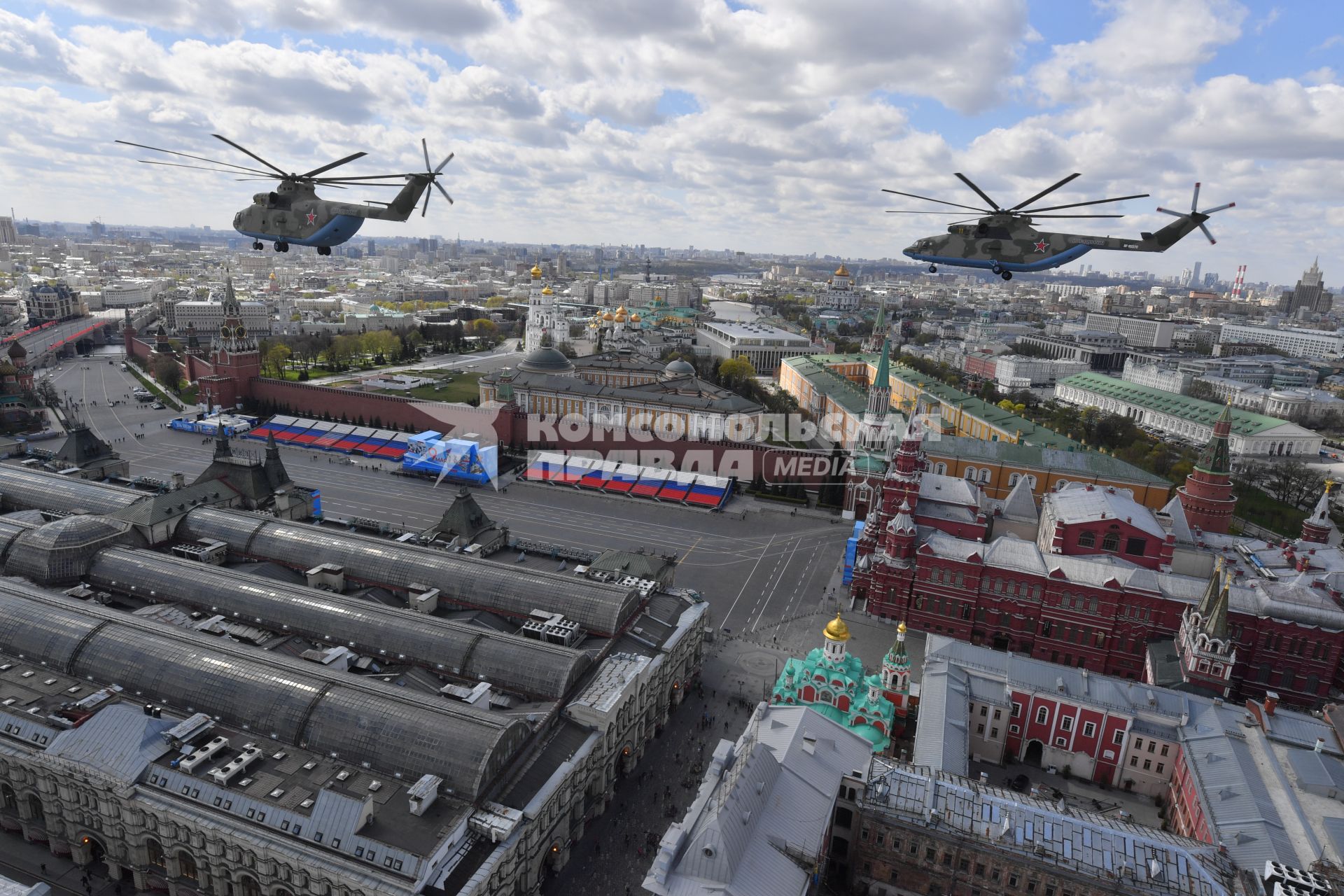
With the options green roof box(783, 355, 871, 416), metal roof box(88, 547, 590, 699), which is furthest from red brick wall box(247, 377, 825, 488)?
metal roof box(88, 547, 590, 699)

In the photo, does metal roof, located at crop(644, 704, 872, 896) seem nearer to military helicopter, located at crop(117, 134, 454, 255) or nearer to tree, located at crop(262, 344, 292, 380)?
military helicopter, located at crop(117, 134, 454, 255)

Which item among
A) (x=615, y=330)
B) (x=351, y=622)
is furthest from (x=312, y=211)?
(x=615, y=330)

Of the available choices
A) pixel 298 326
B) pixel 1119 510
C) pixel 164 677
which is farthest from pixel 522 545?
pixel 298 326

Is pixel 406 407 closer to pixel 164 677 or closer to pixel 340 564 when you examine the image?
pixel 340 564

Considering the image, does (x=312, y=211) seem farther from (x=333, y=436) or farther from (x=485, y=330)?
(x=485, y=330)

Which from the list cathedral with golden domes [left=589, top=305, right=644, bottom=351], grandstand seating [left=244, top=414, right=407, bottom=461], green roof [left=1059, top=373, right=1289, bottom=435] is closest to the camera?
grandstand seating [left=244, top=414, right=407, bottom=461]

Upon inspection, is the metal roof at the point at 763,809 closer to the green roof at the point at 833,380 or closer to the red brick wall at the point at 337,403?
the green roof at the point at 833,380

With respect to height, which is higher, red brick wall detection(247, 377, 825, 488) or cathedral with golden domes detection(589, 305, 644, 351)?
cathedral with golden domes detection(589, 305, 644, 351)

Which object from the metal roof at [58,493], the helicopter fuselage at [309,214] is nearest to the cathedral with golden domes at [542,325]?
the metal roof at [58,493]
